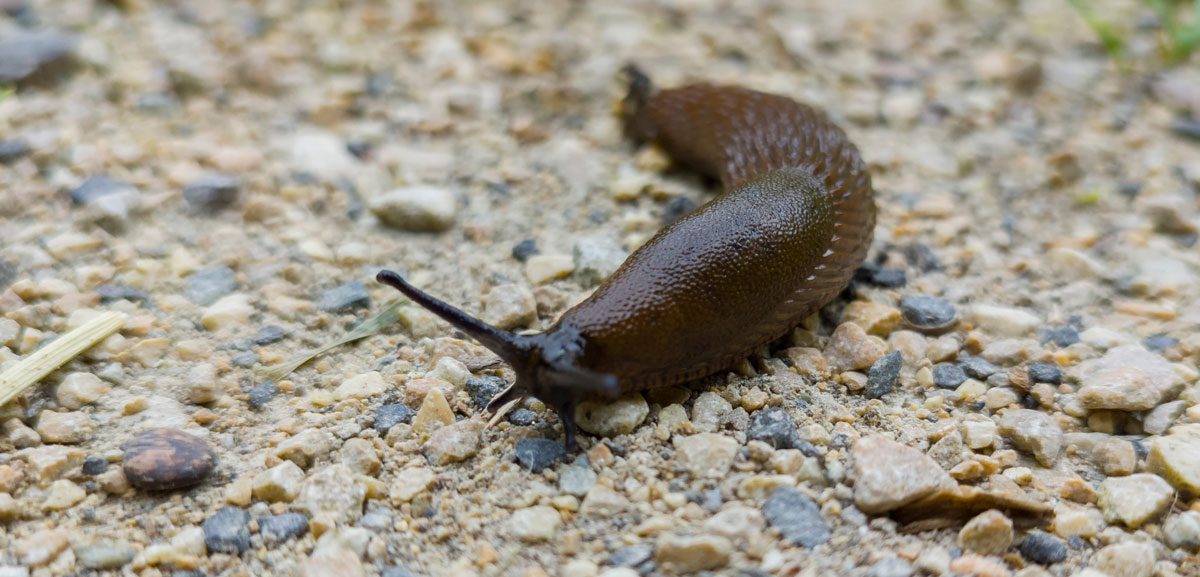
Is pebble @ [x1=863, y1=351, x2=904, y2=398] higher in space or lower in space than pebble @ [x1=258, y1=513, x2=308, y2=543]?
higher

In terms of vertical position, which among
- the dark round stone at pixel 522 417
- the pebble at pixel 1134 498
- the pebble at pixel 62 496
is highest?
the pebble at pixel 1134 498

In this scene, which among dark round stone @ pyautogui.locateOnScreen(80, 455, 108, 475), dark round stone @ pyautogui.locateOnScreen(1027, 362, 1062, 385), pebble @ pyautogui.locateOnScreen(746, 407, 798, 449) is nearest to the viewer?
dark round stone @ pyautogui.locateOnScreen(80, 455, 108, 475)

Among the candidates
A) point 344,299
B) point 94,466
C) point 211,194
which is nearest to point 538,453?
point 344,299

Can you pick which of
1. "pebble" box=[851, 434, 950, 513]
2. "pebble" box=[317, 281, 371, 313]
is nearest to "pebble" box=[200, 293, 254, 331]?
"pebble" box=[317, 281, 371, 313]

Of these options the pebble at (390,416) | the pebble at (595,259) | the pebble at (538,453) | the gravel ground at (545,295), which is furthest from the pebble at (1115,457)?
the pebble at (390,416)

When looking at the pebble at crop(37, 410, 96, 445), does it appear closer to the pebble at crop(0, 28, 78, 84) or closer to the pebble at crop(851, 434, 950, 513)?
the pebble at crop(851, 434, 950, 513)

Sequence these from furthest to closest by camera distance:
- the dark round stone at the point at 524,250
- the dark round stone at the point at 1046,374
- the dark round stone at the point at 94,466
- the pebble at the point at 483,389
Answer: the dark round stone at the point at 524,250
the dark round stone at the point at 1046,374
the pebble at the point at 483,389
the dark round stone at the point at 94,466

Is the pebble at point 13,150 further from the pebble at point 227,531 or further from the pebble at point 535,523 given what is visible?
the pebble at point 535,523
